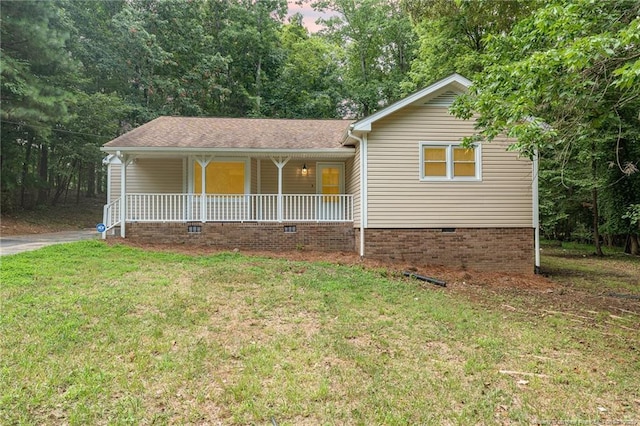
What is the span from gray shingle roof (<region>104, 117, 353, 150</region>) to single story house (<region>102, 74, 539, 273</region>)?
60 millimetres

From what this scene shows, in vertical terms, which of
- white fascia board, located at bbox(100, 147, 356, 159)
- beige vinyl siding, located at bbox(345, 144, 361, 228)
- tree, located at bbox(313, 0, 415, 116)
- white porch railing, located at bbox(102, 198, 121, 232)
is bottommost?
white porch railing, located at bbox(102, 198, 121, 232)

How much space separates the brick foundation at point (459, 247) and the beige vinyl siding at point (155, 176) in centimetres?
687

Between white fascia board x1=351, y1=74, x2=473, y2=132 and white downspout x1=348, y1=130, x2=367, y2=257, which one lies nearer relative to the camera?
white fascia board x1=351, y1=74, x2=473, y2=132

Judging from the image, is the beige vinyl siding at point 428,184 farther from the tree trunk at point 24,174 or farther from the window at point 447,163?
the tree trunk at point 24,174

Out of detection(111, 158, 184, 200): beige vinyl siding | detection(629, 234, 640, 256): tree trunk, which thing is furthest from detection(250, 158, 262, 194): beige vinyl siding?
detection(629, 234, 640, 256): tree trunk

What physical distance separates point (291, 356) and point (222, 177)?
9.02 m

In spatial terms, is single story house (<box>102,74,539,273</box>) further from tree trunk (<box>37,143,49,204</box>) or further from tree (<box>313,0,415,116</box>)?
tree (<box>313,0,415,116</box>)

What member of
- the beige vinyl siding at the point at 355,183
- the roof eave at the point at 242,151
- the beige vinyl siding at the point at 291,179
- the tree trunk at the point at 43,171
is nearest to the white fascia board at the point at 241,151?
the roof eave at the point at 242,151

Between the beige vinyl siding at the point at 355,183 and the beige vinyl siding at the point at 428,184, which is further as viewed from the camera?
the beige vinyl siding at the point at 355,183

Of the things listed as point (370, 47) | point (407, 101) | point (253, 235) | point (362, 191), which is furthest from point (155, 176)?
point (370, 47)

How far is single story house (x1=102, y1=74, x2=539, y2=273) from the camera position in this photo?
9586 mm

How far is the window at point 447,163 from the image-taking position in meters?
9.62

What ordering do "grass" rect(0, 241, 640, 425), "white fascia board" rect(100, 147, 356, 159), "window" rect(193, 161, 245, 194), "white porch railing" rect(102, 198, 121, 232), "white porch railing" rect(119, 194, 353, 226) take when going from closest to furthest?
"grass" rect(0, 241, 640, 425) → "white fascia board" rect(100, 147, 356, 159) → "white porch railing" rect(119, 194, 353, 226) → "white porch railing" rect(102, 198, 121, 232) → "window" rect(193, 161, 245, 194)

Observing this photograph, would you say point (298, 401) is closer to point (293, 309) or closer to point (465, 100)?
point (293, 309)
